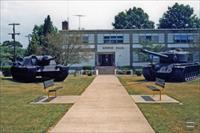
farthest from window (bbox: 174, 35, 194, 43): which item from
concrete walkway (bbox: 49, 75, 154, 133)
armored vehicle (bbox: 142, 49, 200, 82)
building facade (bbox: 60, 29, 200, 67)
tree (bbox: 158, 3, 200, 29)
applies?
concrete walkway (bbox: 49, 75, 154, 133)

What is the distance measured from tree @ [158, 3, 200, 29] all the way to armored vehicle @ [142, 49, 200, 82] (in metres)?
76.6

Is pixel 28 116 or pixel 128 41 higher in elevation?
pixel 128 41

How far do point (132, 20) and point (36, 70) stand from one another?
8404 cm

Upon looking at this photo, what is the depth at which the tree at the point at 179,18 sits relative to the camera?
121938 millimetres

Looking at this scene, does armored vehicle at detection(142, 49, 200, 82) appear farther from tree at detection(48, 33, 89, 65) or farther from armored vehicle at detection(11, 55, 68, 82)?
tree at detection(48, 33, 89, 65)

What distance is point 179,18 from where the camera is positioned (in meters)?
122

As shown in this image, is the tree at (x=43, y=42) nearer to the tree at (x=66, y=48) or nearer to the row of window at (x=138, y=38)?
the tree at (x=66, y=48)

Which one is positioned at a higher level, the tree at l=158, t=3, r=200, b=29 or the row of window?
the tree at l=158, t=3, r=200, b=29

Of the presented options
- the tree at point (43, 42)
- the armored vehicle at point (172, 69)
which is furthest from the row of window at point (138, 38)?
the armored vehicle at point (172, 69)

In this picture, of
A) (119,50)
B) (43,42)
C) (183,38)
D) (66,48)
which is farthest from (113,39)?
(66,48)

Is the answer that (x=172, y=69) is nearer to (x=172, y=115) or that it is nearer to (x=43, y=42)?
(x=172, y=115)

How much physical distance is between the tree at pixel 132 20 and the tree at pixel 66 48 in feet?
163

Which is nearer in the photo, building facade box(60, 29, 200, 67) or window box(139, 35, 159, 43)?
building facade box(60, 29, 200, 67)

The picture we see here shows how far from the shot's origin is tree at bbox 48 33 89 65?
6712cm
